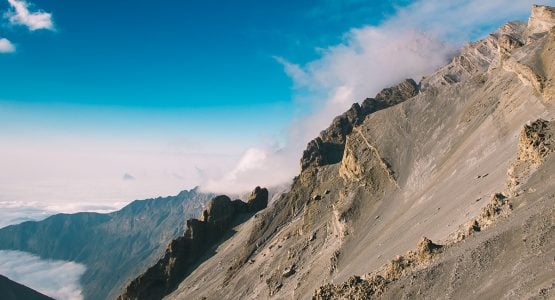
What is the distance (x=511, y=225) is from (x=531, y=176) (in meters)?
11.3

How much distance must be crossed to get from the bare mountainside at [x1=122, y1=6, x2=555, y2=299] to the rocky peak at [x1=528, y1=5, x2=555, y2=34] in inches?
20.4

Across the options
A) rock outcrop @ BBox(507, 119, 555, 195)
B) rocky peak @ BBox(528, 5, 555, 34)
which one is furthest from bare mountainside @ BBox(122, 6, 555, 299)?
rocky peak @ BBox(528, 5, 555, 34)

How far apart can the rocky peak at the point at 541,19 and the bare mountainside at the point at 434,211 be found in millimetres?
519

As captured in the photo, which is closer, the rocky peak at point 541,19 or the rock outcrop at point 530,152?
the rock outcrop at point 530,152

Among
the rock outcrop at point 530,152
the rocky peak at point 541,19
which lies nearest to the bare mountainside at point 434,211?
the rock outcrop at point 530,152

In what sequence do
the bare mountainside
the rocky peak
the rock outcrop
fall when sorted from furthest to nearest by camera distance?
the rocky peak < the rock outcrop < the bare mountainside

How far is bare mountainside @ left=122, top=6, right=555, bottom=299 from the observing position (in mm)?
52438

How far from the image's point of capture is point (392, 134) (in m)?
149

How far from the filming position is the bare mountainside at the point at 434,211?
2064 inches

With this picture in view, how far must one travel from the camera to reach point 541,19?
15250 cm

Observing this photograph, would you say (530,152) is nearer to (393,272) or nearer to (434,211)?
(393,272)

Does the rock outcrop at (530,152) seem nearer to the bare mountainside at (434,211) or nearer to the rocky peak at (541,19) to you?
the bare mountainside at (434,211)

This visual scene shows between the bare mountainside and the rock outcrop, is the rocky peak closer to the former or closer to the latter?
the bare mountainside

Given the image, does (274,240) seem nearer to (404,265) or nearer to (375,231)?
(375,231)
